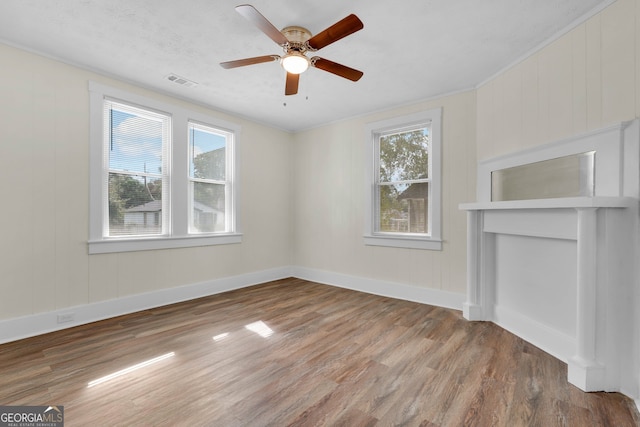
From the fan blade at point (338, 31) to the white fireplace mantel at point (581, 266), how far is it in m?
1.98

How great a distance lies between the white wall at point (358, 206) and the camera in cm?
368

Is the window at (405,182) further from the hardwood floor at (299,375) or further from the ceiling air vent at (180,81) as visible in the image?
the ceiling air vent at (180,81)

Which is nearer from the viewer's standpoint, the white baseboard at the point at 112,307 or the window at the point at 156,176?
the white baseboard at the point at 112,307

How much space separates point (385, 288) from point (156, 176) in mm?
3552

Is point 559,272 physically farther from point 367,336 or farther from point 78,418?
point 78,418

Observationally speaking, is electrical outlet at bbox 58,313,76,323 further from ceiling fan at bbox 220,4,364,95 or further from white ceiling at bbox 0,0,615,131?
ceiling fan at bbox 220,4,364,95

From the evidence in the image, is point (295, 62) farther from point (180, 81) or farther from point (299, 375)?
point (299, 375)

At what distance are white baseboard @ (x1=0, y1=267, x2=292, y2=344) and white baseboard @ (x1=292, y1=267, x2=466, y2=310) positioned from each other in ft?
3.30

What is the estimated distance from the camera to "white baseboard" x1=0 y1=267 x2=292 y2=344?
2.70m

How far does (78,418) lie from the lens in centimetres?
165

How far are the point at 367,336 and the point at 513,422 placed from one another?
4.42 feet

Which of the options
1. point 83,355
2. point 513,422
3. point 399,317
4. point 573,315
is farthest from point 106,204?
point 573,315

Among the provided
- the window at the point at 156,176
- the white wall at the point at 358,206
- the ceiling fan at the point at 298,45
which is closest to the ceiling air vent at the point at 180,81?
the window at the point at 156,176

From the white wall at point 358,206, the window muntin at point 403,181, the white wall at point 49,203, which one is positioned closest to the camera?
the white wall at point 49,203
